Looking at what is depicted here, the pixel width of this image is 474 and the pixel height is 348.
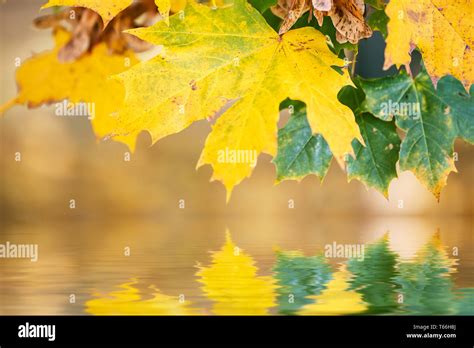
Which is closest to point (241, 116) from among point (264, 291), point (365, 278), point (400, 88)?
point (400, 88)

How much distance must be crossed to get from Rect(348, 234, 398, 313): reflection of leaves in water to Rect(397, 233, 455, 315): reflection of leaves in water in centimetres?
2

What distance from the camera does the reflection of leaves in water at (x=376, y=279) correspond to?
106cm

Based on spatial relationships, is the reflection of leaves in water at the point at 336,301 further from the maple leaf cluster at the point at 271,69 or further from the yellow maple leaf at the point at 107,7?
the yellow maple leaf at the point at 107,7

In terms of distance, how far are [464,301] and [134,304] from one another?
0.54 m

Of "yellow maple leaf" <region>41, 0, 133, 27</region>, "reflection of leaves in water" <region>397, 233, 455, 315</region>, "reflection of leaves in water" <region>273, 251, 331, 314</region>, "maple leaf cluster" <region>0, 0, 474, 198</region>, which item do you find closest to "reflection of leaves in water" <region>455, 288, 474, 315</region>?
"reflection of leaves in water" <region>397, 233, 455, 315</region>

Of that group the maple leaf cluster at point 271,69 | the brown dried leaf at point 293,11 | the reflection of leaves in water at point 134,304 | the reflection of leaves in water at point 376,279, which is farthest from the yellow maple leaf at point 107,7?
the reflection of leaves in water at point 376,279

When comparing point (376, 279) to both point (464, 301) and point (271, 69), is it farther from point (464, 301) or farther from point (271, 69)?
point (271, 69)

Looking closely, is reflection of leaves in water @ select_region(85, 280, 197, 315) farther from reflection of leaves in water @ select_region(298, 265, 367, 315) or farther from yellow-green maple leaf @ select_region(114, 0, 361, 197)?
yellow-green maple leaf @ select_region(114, 0, 361, 197)

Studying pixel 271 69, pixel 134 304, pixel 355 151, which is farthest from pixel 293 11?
pixel 134 304

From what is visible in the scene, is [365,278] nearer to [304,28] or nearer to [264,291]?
[264,291]

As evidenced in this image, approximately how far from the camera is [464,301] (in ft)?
3.48

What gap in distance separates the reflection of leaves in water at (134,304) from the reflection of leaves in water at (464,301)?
0.40 m

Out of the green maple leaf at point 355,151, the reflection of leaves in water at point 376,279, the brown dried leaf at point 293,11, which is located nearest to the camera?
the brown dried leaf at point 293,11

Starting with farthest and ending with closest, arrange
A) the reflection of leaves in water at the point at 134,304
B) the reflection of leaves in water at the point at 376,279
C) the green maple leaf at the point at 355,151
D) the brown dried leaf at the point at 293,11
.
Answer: the reflection of leaves in water at the point at 376,279 → the reflection of leaves in water at the point at 134,304 → the green maple leaf at the point at 355,151 → the brown dried leaf at the point at 293,11
